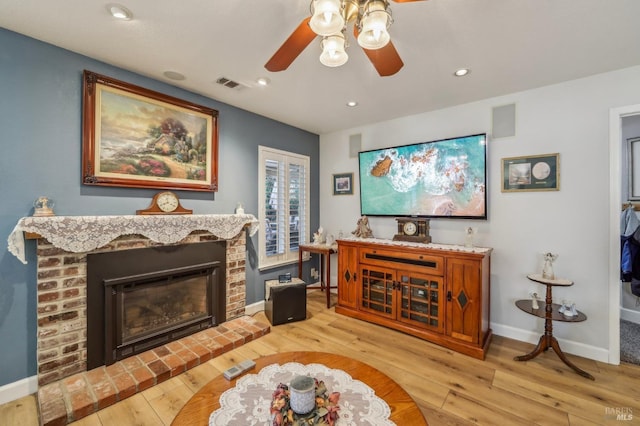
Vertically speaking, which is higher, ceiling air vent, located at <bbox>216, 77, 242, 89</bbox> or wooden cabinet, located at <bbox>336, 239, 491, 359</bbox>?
ceiling air vent, located at <bbox>216, 77, 242, 89</bbox>

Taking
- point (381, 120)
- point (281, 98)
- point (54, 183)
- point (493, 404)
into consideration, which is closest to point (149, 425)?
point (54, 183)

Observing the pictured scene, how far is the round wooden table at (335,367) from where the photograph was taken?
1.27 metres

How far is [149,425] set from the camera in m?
1.76

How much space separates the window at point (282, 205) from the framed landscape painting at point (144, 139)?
0.76 metres

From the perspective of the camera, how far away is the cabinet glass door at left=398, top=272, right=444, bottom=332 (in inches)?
113

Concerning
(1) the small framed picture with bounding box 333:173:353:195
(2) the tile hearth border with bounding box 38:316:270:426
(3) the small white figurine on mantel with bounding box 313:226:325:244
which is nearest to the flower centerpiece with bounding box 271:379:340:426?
(2) the tile hearth border with bounding box 38:316:270:426

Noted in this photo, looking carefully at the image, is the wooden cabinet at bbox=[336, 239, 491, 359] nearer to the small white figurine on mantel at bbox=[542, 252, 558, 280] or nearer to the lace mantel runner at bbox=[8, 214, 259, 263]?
the small white figurine on mantel at bbox=[542, 252, 558, 280]

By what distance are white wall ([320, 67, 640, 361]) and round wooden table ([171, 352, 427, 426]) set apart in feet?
7.16

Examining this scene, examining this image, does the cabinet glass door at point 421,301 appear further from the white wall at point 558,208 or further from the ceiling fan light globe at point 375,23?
the ceiling fan light globe at point 375,23

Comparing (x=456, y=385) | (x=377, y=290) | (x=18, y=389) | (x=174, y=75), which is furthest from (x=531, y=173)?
(x=18, y=389)

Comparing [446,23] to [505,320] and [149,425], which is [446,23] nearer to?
[505,320]

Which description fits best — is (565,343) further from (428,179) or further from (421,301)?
(428,179)

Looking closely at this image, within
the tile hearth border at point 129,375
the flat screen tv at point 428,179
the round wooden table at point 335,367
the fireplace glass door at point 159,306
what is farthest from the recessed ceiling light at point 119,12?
the flat screen tv at point 428,179

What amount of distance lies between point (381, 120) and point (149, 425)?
12.8 ft
